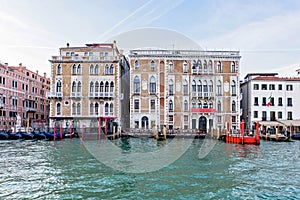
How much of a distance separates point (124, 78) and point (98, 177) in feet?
67.7

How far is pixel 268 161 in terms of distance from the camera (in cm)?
1092

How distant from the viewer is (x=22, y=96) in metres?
31.1

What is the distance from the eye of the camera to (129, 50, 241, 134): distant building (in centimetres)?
2527

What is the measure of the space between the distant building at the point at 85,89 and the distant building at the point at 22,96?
11.2ft

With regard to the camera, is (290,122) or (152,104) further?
(152,104)

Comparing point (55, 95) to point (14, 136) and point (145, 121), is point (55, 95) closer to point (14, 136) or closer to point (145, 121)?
point (14, 136)

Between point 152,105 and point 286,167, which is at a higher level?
point 152,105

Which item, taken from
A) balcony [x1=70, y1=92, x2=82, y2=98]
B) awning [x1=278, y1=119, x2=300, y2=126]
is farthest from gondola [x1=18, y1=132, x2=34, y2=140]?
awning [x1=278, y1=119, x2=300, y2=126]

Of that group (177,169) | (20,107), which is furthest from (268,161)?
(20,107)

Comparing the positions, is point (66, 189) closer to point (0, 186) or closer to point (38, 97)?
point (0, 186)

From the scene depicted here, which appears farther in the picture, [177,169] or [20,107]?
[20,107]

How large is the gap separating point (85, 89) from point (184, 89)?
8970mm

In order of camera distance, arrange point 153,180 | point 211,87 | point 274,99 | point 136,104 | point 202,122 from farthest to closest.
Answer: point 274,99 < point 211,87 < point 202,122 < point 136,104 < point 153,180

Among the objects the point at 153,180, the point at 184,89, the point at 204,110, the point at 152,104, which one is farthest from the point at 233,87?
the point at 153,180
